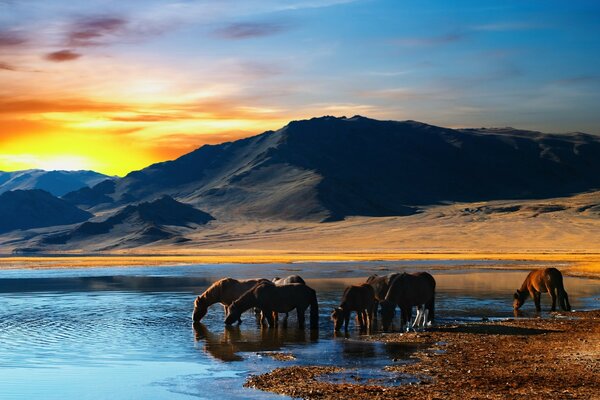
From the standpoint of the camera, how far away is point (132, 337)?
82.6 feet

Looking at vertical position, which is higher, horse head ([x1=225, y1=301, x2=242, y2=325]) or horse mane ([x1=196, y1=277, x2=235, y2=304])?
horse mane ([x1=196, y1=277, x2=235, y2=304])

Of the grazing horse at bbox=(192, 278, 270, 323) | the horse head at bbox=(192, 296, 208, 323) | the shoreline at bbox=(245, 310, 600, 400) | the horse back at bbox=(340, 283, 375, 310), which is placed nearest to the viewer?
the shoreline at bbox=(245, 310, 600, 400)

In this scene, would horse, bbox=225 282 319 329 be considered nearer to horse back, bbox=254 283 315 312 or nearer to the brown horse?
horse back, bbox=254 283 315 312

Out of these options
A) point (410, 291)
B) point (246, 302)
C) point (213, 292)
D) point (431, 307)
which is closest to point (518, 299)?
point (431, 307)

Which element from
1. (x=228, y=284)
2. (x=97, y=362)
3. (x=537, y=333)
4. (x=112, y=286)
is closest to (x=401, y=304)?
(x=537, y=333)

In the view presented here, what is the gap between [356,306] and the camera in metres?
26.7

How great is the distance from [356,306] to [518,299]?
9.14 m

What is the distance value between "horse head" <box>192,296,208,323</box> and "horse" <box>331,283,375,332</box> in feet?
16.9

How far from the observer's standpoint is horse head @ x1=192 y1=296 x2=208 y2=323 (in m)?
29.2

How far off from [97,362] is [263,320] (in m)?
8.42

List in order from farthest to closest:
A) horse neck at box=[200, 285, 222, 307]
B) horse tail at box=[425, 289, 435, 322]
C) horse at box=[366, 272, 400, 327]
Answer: horse neck at box=[200, 285, 222, 307] → horse at box=[366, 272, 400, 327] → horse tail at box=[425, 289, 435, 322]

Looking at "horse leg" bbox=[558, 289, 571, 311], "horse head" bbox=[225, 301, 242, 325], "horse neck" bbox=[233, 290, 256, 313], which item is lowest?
"horse leg" bbox=[558, 289, 571, 311]

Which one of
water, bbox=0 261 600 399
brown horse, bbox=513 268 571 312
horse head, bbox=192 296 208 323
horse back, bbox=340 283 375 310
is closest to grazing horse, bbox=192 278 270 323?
horse head, bbox=192 296 208 323

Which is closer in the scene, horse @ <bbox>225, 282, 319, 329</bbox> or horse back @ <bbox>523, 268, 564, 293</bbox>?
horse @ <bbox>225, 282, 319, 329</bbox>
